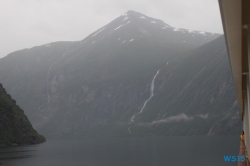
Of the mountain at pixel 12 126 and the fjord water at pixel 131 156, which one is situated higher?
the mountain at pixel 12 126

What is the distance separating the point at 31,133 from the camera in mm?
132875

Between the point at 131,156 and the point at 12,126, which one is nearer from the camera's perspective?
the point at 131,156

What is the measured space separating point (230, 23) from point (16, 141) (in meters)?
121

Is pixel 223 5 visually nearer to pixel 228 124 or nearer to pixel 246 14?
pixel 246 14

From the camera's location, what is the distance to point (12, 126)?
391 feet

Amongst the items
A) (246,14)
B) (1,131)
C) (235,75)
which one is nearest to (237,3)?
(246,14)

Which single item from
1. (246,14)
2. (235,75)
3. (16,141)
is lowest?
(16,141)

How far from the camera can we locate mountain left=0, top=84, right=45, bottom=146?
115438 mm

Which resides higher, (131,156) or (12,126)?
(12,126)

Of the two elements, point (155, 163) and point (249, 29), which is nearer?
point (249, 29)

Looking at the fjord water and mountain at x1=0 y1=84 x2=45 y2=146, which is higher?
mountain at x1=0 y1=84 x2=45 y2=146

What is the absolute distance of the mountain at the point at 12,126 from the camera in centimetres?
11544

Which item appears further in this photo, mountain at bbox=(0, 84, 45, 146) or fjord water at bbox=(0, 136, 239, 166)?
mountain at bbox=(0, 84, 45, 146)

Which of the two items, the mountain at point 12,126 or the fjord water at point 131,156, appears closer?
the fjord water at point 131,156
